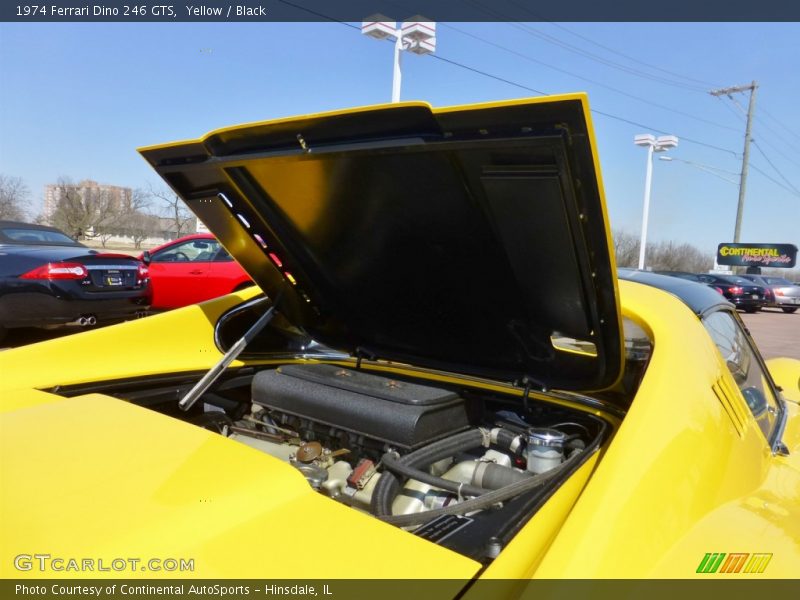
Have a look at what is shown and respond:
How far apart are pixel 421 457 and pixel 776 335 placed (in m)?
14.8

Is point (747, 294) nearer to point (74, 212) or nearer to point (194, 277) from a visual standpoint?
point (194, 277)

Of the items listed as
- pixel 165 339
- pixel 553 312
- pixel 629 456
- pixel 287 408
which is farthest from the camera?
pixel 165 339

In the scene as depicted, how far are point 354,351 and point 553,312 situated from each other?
1.02m

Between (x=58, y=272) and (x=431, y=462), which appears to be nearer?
(x=431, y=462)

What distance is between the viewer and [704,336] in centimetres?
192

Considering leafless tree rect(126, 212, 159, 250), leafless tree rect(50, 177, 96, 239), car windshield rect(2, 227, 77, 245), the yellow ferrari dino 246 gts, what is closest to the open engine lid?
the yellow ferrari dino 246 gts

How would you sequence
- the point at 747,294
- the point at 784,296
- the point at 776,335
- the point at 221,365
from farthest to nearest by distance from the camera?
the point at 784,296, the point at 747,294, the point at 776,335, the point at 221,365

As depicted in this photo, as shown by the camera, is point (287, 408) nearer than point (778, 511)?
No

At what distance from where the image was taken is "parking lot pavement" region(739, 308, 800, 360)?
1076cm

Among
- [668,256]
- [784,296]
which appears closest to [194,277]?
[784,296]

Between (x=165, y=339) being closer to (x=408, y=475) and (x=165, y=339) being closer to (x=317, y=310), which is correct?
(x=317, y=310)

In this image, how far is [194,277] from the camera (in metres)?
9.32

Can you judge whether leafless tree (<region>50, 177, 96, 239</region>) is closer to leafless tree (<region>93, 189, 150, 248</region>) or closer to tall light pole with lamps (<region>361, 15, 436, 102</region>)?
leafless tree (<region>93, 189, 150, 248</region>)

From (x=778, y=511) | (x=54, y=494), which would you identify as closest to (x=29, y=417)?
(x=54, y=494)
